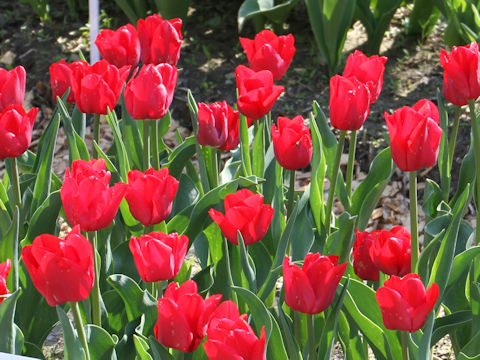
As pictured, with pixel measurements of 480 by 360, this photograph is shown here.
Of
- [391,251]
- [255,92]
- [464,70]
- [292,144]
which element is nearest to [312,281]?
[391,251]

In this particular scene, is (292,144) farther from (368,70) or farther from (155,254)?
(155,254)

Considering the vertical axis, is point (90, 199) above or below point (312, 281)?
above

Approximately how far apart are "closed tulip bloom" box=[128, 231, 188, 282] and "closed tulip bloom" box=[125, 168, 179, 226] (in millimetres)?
125

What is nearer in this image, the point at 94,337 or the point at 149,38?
the point at 94,337

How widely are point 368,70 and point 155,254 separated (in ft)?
1.95

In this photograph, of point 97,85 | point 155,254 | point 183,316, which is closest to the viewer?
point 183,316

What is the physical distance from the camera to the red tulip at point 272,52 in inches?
65.6

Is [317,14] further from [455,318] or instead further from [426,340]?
[426,340]

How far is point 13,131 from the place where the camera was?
1.42 metres

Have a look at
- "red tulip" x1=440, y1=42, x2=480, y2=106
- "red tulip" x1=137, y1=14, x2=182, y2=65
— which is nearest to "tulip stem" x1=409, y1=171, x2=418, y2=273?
"red tulip" x1=440, y1=42, x2=480, y2=106

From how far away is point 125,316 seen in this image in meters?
1.46

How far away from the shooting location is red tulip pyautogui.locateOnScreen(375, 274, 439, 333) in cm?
110

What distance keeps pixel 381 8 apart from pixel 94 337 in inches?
88.7

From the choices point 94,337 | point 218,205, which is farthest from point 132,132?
point 94,337
